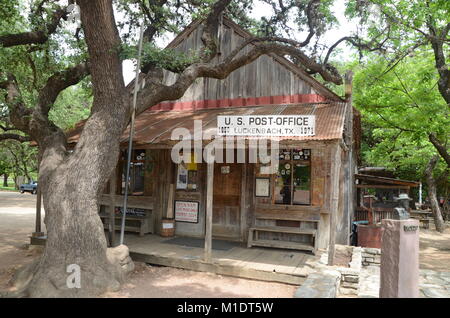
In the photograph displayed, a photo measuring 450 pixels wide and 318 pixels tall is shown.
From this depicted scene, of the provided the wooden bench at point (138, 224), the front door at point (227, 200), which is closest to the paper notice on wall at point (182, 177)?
the front door at point (227, 200)

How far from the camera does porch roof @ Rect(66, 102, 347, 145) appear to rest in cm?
702

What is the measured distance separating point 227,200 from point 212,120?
2.38m

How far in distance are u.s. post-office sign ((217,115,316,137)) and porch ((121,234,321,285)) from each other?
2751mm

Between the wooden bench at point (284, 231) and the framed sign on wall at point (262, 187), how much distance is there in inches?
22.2

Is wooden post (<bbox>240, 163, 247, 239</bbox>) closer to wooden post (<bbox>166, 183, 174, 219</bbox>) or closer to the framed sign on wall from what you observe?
the framed sign on wall

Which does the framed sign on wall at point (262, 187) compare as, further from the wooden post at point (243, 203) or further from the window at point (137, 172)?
the window at point (137, 172)

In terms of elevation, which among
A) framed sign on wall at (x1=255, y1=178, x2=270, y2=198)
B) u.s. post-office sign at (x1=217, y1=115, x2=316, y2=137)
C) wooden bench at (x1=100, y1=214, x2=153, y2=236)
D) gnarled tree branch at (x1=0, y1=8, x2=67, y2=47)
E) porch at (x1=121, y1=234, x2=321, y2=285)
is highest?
gnarled tree branch at (x1=0, y1=8, x2=67, y2=47)

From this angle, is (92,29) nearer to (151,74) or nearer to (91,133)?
(151,74)

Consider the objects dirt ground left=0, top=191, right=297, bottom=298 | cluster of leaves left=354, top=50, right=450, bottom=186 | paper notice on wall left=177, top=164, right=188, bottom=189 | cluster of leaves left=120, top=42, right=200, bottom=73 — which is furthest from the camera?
cluster of leaves left=354, top=50, right=450, bottom=186

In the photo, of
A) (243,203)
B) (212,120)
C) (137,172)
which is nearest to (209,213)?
(243,203)

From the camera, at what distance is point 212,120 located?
8719 millimetres

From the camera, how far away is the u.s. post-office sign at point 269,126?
278 inches

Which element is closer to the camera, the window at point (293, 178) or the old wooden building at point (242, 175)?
the old wooden building at point (242, 175)

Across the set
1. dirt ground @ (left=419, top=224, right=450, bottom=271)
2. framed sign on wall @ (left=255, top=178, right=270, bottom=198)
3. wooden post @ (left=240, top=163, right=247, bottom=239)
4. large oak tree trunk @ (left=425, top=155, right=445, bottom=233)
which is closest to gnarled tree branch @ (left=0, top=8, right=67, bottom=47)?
wooden post @ (left=240, top=163, right=247, bottom=239)
